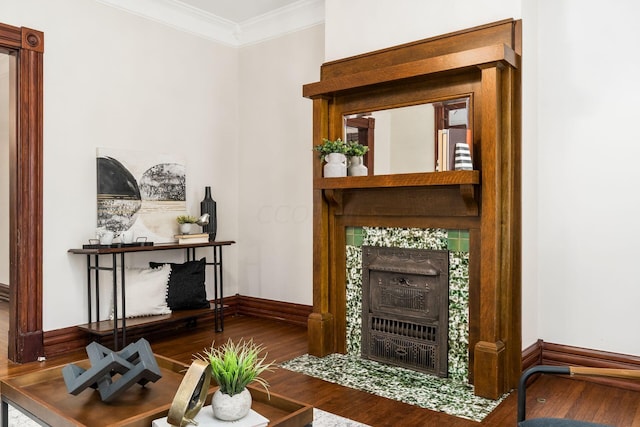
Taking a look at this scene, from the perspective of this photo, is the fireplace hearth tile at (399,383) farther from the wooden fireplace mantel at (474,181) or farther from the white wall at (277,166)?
the white wall at (277,166)

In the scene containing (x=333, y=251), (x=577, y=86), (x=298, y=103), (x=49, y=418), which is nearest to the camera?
(x=49, y=418)

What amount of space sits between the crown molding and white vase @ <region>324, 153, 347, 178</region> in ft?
5.50

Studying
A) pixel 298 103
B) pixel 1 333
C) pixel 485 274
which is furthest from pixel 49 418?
pixel 298 103

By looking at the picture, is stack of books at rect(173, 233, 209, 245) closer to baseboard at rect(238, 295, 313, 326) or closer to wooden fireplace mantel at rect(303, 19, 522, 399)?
baseboard at rect(238, 295, 313, 326)

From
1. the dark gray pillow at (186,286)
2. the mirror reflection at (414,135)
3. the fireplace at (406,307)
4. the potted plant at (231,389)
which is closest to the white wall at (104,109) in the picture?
the dark gray pillow at (186,286)

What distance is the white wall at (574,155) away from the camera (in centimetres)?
330

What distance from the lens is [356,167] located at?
3740 millimetres

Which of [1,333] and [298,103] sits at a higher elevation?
[298,103]

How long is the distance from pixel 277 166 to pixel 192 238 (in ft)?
3.66

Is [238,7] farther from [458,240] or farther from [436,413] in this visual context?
[436,413]

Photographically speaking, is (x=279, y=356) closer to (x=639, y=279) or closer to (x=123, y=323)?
(x=123, y=323)

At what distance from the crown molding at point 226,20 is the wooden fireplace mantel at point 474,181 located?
1.25 m

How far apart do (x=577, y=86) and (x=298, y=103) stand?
242 centimetres

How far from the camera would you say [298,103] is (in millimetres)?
4906
